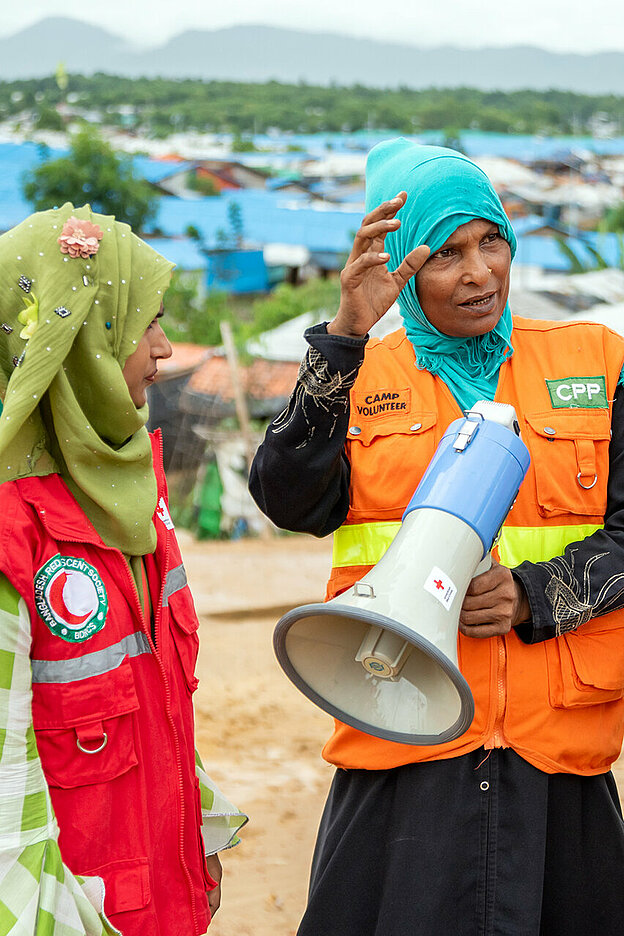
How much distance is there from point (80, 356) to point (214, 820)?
1.09 m

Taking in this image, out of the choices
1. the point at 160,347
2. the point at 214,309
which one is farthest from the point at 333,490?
the point at 214,309

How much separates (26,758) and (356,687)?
0.59 m

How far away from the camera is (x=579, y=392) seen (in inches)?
81.4

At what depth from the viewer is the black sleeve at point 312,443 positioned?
71.8 inches

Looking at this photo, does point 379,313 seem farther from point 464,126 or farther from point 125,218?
point 464,126

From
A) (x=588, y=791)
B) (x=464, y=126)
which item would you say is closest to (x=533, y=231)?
(x=588, y=791)

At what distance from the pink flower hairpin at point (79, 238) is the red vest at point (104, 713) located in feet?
1.33

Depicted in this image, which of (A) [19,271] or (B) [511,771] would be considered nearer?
(A) [19,271]

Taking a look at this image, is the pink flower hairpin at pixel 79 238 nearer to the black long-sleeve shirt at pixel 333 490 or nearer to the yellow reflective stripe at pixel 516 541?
the black long-sleeve shirt at pixel 333 490

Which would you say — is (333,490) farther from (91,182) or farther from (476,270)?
(91,182)

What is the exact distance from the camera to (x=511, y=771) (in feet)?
6.45

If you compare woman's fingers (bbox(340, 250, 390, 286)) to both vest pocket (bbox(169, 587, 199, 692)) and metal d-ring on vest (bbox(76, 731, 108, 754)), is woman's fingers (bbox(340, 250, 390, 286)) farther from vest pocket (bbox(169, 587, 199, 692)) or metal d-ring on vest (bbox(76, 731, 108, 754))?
metal d-ring on vest (bbox(76, 731, 108, 754))

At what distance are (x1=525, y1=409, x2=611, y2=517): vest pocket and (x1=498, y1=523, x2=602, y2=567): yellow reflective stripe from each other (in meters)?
0.04

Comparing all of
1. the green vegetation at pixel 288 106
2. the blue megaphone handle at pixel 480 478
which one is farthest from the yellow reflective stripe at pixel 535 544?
the green vegetation at pixel 288 106
